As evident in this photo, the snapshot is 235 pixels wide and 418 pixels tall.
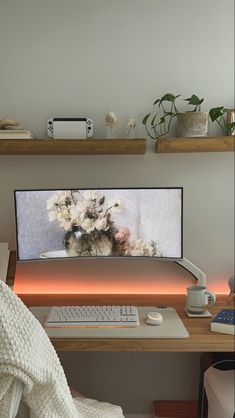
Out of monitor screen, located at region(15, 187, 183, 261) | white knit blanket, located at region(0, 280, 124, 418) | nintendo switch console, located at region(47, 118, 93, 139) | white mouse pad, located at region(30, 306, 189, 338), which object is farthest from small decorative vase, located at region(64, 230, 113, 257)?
white knit blanket, located at region(0, 280, 124, 418)

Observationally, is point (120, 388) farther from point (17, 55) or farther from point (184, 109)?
point (17, 55)

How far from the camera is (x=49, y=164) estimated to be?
2.09 m

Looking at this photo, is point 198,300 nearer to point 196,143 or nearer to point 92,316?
point 92,316

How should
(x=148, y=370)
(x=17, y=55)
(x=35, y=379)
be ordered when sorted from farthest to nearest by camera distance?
(x=148, y=370) < (x=17, y=55) < (x=35, y=379)

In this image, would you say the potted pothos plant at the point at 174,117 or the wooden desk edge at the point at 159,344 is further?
the potted pothos plant at the point at 174,117

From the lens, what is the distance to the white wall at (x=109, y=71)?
6.61 ft

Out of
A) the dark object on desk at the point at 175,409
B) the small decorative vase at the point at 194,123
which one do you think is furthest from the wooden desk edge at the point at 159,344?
the small decorative vase at the point at 194,123

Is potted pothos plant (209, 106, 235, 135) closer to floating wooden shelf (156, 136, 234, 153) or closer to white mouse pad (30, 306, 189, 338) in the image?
floating wooden shelf (156, 136, 234, 153)

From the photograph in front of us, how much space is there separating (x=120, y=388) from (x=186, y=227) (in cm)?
91

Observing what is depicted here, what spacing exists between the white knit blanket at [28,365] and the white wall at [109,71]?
1177mm

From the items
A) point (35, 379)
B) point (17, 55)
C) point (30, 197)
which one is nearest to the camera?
point (35, 379)

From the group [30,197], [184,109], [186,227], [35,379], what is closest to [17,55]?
[30,197]

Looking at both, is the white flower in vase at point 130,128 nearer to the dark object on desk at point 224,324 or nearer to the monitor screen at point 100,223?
the monitor screen at point 100,223

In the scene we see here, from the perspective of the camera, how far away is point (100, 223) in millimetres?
1879
